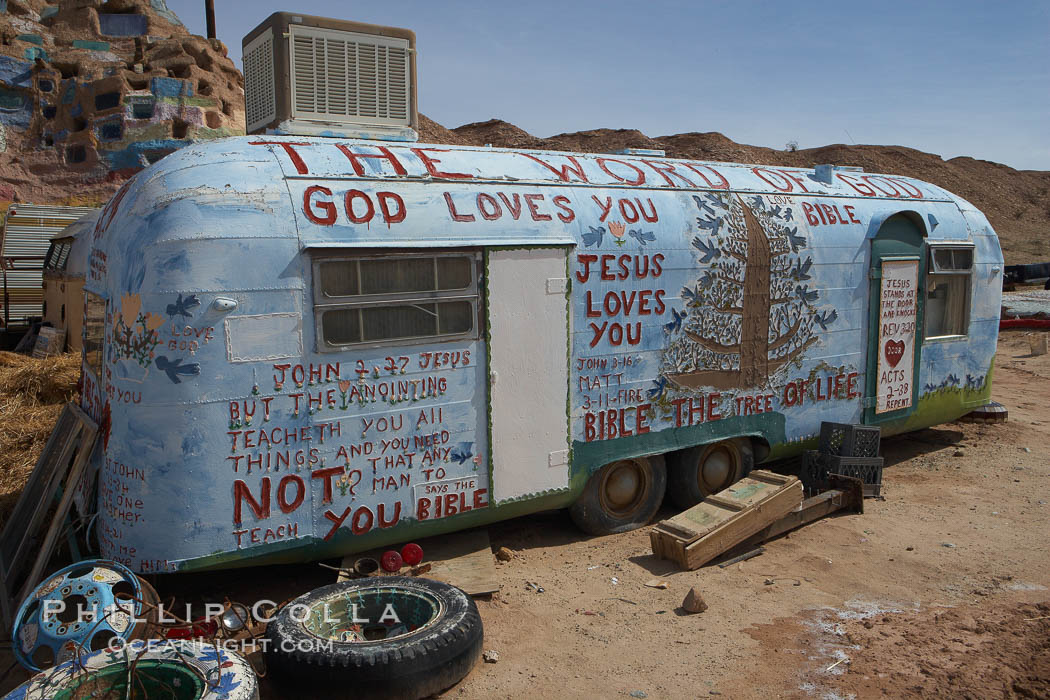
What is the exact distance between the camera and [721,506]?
5.88 meters

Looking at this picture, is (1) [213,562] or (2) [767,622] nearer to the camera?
(1) [213,562]

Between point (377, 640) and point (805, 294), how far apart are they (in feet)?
15.8

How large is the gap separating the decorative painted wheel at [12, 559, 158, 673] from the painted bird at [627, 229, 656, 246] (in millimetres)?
4006

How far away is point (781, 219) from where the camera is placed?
6793mm

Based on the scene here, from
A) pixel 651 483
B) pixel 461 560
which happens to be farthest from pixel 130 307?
pixel 651 483

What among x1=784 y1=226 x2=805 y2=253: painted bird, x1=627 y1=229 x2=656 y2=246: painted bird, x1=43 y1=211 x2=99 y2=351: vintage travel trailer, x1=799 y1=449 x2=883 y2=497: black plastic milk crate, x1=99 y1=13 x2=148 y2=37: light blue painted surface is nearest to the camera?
x1=627 y1=229 x2=656 y2=246: painted bird

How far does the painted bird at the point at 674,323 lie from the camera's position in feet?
20.0

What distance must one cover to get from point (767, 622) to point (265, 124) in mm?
4849

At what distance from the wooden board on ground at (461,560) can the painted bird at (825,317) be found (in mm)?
3658


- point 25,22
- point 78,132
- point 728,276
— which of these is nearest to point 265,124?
point 728,276

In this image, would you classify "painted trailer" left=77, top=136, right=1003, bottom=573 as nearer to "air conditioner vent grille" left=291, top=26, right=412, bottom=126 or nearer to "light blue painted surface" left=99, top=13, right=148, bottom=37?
"air conditioner vent grille" left=291, top=26, right=412, bottom=126

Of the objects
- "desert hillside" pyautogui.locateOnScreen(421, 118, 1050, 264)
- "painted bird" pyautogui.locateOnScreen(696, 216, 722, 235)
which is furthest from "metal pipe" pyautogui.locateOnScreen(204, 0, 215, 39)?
"painted bird" pyautogui.locateOnScreen(696, 216, 722, 235)

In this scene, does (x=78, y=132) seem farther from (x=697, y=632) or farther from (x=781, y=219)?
(x=697, y=632)

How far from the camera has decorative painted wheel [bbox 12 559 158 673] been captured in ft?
12.1
